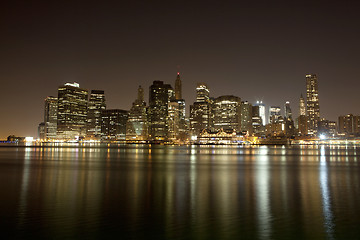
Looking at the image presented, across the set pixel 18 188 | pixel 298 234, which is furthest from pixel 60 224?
pixel 18 188

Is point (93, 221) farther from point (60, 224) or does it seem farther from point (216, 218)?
point (216, 218)

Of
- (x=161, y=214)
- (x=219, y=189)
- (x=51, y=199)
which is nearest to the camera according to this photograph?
(x=161, y=214)

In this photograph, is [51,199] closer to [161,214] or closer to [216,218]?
[161,214]

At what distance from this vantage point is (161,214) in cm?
2334

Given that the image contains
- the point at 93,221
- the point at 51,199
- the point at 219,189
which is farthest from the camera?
the point at 219,189

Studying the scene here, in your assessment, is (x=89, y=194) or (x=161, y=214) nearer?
(x=161, y=214)

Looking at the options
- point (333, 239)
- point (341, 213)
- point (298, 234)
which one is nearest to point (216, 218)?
point (298, 234)

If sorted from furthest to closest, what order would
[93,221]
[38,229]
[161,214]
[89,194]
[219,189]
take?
[219,189]
[89,194]
[161,214]
[93,221]
[38,229]

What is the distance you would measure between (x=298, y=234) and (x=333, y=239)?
1.73 meters

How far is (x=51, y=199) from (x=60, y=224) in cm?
970

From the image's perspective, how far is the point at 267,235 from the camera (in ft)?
59.5

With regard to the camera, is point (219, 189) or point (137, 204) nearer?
point (137, 204)

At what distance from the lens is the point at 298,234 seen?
18.4m

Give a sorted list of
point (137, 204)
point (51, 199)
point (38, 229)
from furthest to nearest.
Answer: point (51, 199), point (137, 204), point (38, 229)
